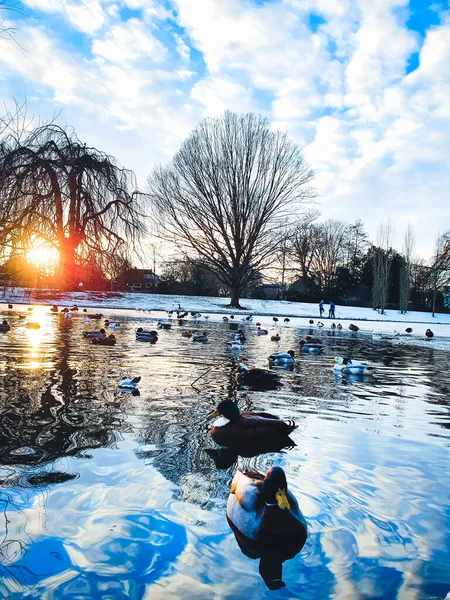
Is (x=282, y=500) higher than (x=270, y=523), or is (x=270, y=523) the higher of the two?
(x=282, y=500)

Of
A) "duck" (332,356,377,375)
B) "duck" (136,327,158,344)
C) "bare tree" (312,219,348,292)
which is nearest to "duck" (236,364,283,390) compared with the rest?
"duck" (332,356,377,375)

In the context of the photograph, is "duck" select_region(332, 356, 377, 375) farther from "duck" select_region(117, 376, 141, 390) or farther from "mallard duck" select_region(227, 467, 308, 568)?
"mallard duck" select_region(227, 467, 308, 568)

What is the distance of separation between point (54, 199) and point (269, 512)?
423 cm

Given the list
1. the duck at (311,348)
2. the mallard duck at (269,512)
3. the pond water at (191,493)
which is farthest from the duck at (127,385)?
the duck at (311,348)

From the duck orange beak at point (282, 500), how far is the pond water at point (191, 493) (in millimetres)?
254

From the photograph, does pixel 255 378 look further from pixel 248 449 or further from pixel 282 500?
pixel 282 500

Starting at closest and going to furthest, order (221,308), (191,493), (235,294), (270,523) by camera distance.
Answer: (270,523), (191,493), (221,308), (235,294)

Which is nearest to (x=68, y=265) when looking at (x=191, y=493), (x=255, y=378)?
(x=191, y=493)

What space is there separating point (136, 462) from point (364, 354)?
10.5 m

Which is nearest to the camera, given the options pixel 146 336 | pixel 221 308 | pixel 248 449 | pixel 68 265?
pixel 248 449

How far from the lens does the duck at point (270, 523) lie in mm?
2824

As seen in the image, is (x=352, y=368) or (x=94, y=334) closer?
(x=352, y=368)

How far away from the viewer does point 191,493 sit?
3.49 metres

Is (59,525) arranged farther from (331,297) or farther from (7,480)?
(331,297)
